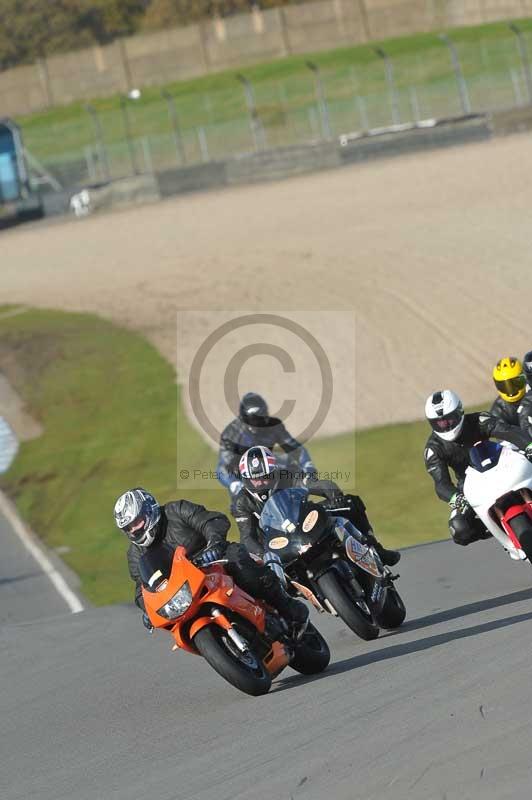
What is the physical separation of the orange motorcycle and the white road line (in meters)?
5.16

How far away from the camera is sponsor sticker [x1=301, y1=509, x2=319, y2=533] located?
28.6 feet

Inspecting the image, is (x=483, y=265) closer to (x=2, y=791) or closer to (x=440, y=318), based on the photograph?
(x=440, y=318)

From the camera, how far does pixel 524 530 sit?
8.88m

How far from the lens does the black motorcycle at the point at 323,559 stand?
862 centimetres

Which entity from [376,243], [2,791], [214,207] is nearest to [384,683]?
[2,791]

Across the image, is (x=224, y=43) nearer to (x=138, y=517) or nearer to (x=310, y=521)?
(x=310, y=521)

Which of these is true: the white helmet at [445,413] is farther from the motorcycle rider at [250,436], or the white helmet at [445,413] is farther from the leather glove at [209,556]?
the motorcycle rider at [250,436]

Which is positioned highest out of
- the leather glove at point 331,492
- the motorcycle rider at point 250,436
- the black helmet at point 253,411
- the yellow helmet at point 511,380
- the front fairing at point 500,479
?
the front fairing at point 500,479

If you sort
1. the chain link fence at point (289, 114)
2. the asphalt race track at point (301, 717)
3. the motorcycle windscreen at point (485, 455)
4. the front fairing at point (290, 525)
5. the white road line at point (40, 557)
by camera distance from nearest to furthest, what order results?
the asphalt race track at point (301, 717), the front fairing at point (290, 525), the motorcycle windscreen at point (485, 455), the white road line at point (40, 557), the chain link fence at point (289, 114)

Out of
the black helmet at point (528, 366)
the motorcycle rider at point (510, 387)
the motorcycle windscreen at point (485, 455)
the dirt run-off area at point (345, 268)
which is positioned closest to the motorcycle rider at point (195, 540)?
the motorcycle windscreen at point (485, 455)

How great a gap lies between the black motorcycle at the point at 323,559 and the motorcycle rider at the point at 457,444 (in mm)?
1106

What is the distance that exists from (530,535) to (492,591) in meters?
1.65

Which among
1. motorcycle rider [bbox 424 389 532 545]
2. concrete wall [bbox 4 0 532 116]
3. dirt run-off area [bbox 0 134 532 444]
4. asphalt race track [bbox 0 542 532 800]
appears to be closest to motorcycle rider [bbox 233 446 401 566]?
motorcycle rider [bbox 424 389 532 545]

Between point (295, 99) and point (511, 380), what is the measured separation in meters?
45.4
